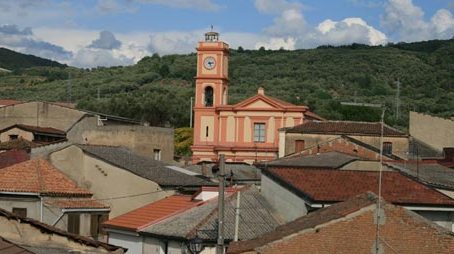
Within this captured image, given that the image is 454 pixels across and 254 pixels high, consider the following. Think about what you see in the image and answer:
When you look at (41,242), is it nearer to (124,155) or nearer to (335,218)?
(335,218)

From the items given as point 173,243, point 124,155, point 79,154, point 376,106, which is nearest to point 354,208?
point 173,243

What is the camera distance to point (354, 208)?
21422mm

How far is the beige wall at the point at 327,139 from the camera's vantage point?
65062 mm

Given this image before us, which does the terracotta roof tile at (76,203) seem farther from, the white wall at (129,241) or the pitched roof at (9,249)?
the pitched roof at (9,249)

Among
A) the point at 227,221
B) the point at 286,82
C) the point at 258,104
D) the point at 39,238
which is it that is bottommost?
the point at 227,221

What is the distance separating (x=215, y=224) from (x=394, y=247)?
26.6 feet

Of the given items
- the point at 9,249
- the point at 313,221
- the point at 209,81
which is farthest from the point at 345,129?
the point at 9,249

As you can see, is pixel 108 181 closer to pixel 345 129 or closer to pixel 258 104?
pixel 345 129

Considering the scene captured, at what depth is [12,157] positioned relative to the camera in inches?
1772

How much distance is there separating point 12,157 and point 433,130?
31.6 metres

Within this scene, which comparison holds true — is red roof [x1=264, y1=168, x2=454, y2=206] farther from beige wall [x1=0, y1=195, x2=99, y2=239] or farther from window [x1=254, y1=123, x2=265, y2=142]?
window [x1=254, y1=123, x2=265, y2=142]

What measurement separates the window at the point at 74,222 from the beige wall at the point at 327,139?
29056mm

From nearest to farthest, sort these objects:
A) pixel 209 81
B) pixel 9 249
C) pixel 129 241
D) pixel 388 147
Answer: pixel 9 249 < pixel 129 241 < pixel 388 147 < pixel 209 81

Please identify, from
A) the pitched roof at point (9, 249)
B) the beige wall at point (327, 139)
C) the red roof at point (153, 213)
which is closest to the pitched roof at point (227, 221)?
the red roof at point (153, 213)
